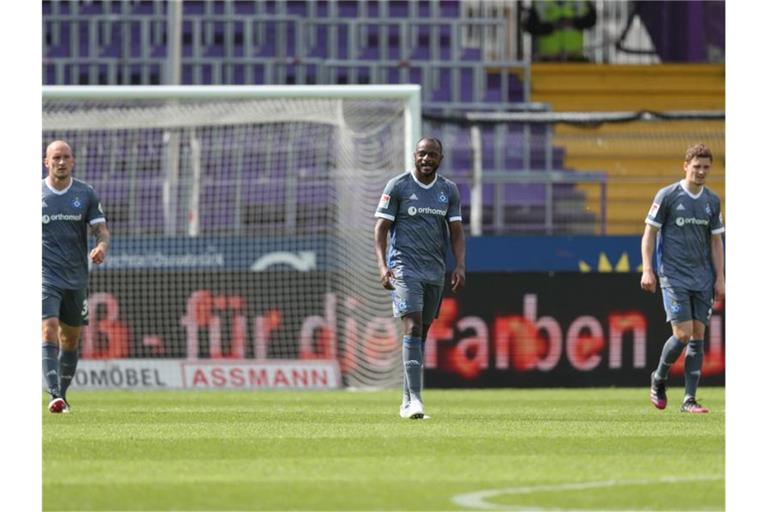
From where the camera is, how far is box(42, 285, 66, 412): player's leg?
460 inches

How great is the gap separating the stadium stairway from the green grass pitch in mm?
8816

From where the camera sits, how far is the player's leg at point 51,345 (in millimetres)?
11688

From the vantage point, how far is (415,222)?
36.2 ft

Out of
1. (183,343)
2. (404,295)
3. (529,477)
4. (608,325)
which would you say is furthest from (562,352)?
(529,477)

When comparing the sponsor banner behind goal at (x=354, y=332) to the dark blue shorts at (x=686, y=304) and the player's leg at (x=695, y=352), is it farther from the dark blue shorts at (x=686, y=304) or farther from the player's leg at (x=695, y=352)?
the dark blue shorts at (x=686, y=304)

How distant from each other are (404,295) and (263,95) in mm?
7177

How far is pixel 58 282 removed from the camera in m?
11.9

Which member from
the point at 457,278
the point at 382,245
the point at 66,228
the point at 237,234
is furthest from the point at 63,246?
the point at 237,234

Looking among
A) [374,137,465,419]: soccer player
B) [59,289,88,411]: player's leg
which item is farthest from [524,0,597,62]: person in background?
[374,137,465,419]: soccer player

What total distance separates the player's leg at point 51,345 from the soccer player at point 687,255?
429 centimetres

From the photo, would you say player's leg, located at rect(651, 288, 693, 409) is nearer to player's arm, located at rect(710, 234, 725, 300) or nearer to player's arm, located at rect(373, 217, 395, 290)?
player's arm, located at rect(710, 234, 725, 300)

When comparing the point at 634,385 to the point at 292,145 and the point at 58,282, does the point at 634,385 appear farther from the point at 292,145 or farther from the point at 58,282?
the point at 58,282

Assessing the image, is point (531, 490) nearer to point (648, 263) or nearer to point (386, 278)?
Result: point (386, 278)

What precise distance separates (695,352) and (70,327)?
15.3 feet
